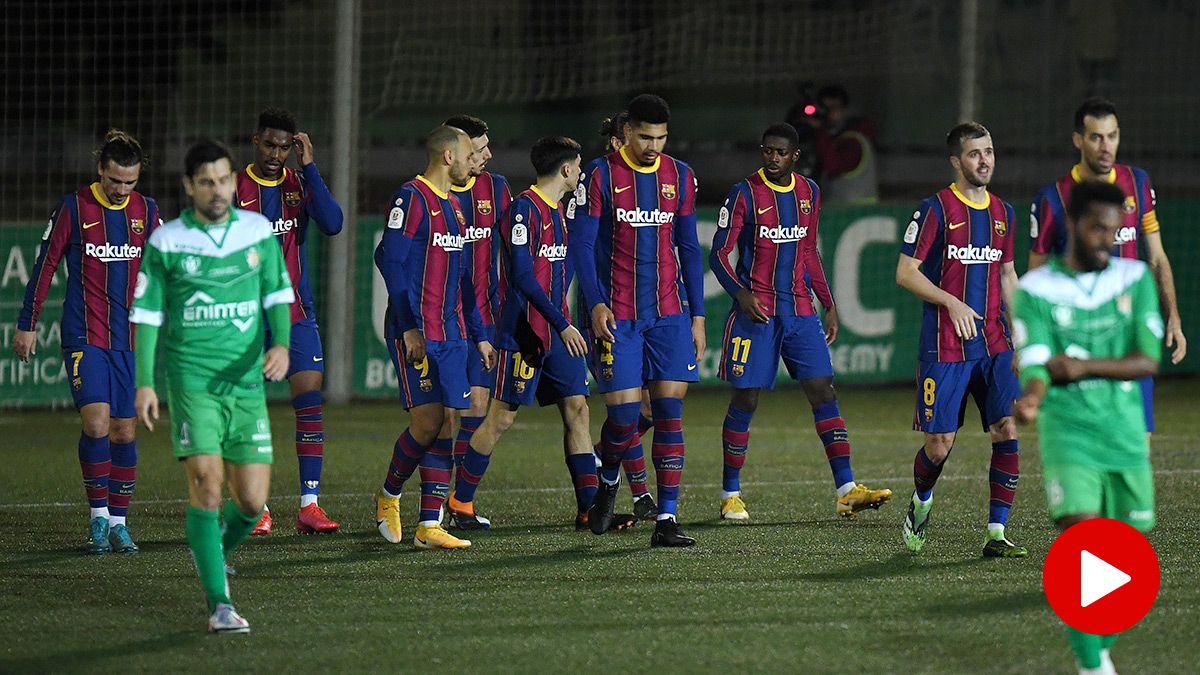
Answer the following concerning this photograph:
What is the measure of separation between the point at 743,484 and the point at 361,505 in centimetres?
233

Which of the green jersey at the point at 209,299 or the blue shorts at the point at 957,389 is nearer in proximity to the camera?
the green jersey at the point at 209,299

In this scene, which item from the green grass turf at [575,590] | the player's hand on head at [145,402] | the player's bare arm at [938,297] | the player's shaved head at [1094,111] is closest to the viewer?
the green grass turf at [575,590]

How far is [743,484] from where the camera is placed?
35.9ft

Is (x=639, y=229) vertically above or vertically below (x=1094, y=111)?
below

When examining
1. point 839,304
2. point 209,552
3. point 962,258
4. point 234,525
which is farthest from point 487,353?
point 839,304

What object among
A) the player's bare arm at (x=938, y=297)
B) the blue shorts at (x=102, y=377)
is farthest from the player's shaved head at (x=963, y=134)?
the blue shorts at (x=102, y=377)

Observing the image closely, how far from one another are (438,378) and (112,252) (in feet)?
5.64

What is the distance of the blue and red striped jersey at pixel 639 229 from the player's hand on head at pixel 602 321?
271 mm

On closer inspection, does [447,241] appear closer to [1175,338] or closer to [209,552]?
[209,552]

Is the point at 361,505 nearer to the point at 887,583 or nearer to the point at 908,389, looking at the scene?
the point at 887,583

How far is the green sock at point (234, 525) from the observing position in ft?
22.3

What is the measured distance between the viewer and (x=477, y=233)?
9.02m

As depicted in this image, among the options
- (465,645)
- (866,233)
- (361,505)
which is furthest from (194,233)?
(866,233)

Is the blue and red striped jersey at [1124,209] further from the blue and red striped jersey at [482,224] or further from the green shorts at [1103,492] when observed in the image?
the blue and red striped jersey at [482,224]
